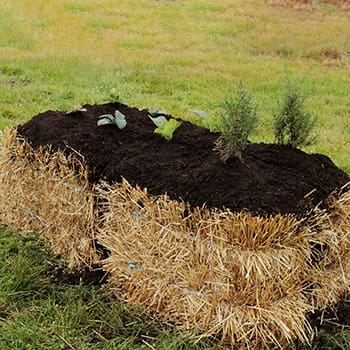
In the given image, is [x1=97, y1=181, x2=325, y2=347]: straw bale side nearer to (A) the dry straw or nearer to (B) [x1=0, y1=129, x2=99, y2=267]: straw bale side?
(A) the dry straw

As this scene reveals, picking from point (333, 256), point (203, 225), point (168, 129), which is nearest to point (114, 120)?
point (168, 129)

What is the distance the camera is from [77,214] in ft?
13.6

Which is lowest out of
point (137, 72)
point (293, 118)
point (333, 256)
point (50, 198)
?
point (137, 72)

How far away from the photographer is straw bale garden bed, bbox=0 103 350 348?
3326mm

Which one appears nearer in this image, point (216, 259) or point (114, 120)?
point (216, 259)

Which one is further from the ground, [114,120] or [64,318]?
[114,120]

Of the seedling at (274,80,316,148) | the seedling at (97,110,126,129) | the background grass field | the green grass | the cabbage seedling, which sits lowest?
the background grass field

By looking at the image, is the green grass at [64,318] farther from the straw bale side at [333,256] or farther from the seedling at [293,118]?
the seedling at [293,118]

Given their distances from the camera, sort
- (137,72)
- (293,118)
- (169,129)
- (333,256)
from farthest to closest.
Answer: (137,72)
(169,129)
(293,118)
(333,256)

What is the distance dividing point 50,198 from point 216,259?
4.91 feet

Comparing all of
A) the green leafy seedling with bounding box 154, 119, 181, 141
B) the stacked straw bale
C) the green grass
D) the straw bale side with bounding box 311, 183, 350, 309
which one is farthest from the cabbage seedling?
the straw bale side with bounding box 311, 183, 350, 309

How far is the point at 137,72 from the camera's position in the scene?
32.6 ft

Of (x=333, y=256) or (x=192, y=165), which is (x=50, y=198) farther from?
(x=333, y=256)

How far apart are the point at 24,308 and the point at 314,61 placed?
8.87 meters
